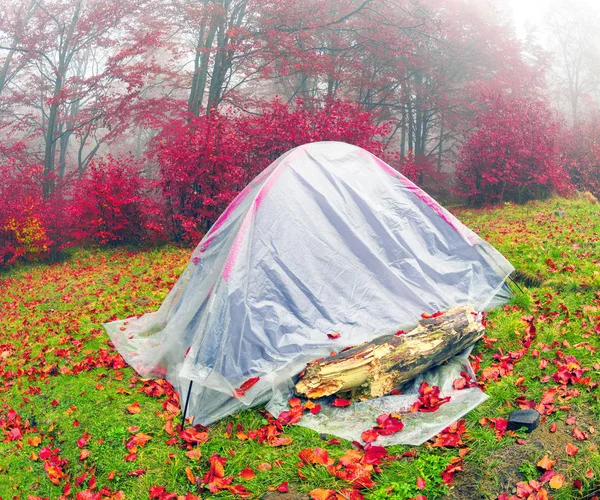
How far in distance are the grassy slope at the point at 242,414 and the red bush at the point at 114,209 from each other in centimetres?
323

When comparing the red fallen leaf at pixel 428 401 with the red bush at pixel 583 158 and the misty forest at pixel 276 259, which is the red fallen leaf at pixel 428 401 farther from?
the red bush at pixel 583 158

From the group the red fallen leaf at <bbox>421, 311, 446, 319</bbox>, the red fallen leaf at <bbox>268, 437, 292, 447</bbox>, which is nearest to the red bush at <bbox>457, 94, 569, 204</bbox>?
the red fallen leaf at <bbox>421, 311, 446, 319</bbox>

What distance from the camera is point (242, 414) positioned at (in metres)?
3.30

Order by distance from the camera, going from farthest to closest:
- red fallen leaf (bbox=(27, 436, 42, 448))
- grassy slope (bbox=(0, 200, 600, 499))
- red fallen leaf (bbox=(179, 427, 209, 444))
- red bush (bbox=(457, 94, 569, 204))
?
red bush (bbox=(457, 94, 569, 204))
red fallen leaf (bbox=(27, 436, 42, 448))
red fallen leaf (bbox=(179, 427, 209, 444))
grassy slope (bbox=(0, 200, 600, 499))

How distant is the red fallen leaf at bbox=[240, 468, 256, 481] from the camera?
2.72 m

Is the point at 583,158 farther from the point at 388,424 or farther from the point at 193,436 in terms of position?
the point at 193,436

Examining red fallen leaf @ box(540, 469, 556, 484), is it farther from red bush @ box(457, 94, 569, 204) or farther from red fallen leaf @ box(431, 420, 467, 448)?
red bush @ box(457, 94, 569, 204)

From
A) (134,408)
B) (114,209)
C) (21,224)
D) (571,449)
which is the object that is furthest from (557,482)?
(21,224)

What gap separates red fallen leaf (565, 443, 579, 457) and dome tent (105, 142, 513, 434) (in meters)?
1.55

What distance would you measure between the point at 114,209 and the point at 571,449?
9.14m

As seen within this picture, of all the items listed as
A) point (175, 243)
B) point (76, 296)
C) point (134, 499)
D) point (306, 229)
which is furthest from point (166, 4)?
point (134, 499)

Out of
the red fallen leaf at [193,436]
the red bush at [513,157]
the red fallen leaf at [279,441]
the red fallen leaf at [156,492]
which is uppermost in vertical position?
the red bush at [513,157]

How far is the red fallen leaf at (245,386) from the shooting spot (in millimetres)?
3268

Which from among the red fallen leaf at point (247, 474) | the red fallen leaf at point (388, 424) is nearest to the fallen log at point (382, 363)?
the red fallen leaf at point (388, 424)
